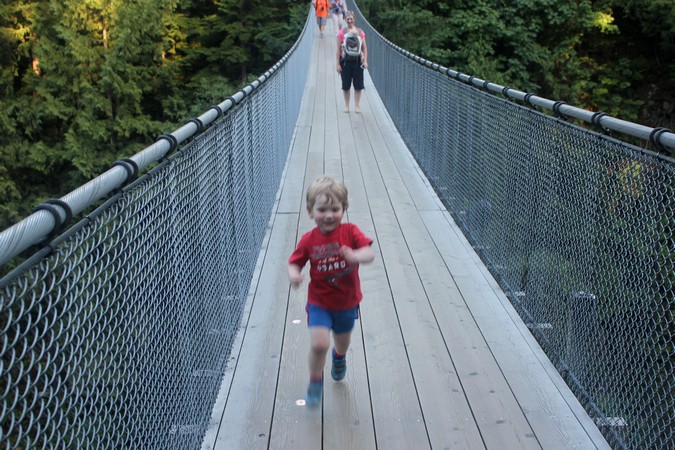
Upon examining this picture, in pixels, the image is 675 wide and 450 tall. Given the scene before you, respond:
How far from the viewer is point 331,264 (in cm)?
306

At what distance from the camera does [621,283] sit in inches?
115

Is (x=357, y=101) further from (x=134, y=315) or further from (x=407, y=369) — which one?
(x=134, y=315)

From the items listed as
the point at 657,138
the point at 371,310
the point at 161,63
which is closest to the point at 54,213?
the point at 657,138

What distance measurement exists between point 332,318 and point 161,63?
2482cm

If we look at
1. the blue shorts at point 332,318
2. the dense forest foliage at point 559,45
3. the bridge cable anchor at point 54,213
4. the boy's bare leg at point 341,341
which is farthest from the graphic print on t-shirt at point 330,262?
the dense forest foliage at point 559,45

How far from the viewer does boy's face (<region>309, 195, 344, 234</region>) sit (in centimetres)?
293

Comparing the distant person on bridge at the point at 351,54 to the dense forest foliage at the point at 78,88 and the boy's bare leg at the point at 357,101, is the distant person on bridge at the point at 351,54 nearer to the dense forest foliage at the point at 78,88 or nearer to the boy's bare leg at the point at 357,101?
the boy's bare leg at the point at 357,101

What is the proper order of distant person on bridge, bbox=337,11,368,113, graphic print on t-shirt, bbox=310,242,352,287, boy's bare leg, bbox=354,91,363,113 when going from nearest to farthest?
1. graphic print on t-shirt, bbox=310,242,352,287
2. distant person on bridge, bbox=337,11,368,113
3. boy's bare leg, bbox=354,91,363,113

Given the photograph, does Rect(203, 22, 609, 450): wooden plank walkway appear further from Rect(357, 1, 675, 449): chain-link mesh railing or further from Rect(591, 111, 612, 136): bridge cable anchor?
Rect(591, 111, 612, 136): bridge cable anchor

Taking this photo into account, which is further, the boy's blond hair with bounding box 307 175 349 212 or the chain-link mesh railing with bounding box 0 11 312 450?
the boy's blond hair with bounding box 307 175 349 212

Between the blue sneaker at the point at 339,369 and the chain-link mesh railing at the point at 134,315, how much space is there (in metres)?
0.58

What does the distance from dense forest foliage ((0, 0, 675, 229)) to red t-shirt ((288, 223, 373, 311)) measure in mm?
17437

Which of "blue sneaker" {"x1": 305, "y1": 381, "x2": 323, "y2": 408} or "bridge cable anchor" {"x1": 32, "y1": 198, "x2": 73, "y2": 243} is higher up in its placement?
"bridge cable anchor" {"x1": 32, "y1": 198, "x2": 73, "y2": 243}

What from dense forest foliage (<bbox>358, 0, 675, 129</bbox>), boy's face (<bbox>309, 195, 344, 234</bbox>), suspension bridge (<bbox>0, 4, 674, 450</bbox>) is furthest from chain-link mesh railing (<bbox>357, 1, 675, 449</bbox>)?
dense forest foliage (<bbox>358, 0, 675, 129</bbox>)
